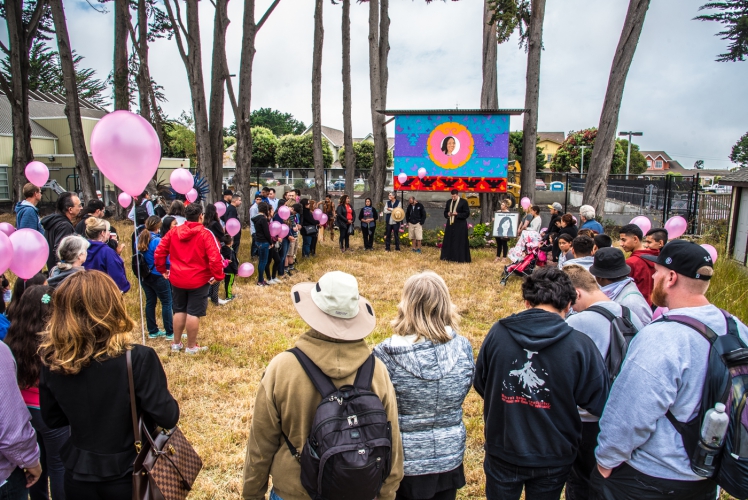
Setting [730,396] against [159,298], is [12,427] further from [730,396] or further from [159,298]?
[159,298]

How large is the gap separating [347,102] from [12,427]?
16.3 m

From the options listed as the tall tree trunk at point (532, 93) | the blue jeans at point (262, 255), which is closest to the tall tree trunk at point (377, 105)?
the tall tree trunk at point (532, 93)

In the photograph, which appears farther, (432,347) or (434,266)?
(434,266)

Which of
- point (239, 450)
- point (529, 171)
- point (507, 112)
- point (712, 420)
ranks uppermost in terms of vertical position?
point (507, 112)

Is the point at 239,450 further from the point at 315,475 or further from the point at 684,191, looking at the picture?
the point at 684,191

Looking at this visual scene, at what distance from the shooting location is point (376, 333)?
645cm

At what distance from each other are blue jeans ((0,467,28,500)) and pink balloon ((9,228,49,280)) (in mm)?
1999

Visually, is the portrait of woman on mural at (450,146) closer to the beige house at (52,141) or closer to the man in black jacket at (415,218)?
the man in black jacket at (415,218)

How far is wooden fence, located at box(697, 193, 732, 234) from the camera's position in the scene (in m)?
12.6

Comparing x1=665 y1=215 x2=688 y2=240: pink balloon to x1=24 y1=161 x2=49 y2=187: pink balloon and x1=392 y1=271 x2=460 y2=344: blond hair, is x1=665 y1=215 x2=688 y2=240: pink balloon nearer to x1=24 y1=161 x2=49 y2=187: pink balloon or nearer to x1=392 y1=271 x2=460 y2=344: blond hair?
x1=392 y1=271 x2=460 y2=344: blond hair

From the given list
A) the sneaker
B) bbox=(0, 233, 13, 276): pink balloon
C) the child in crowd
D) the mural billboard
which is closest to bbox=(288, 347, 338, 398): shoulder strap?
bbox=(0, 233, 13, 276): pink balloon

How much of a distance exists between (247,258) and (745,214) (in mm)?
10774

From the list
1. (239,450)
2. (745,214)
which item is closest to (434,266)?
(745,214)

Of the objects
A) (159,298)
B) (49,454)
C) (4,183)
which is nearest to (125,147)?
(49,454)
